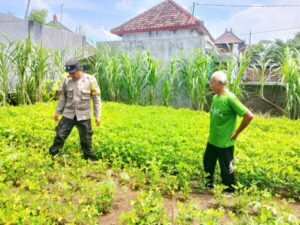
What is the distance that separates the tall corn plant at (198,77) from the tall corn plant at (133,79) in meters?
1.26

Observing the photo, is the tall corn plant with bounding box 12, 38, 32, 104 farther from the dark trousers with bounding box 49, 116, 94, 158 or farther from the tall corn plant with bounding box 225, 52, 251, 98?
the tall corn plant with bounding box 225, 52, 251, 98

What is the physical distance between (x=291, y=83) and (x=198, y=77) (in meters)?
2.25

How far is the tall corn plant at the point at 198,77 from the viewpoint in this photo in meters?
8.23

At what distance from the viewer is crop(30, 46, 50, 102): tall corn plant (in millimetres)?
7727

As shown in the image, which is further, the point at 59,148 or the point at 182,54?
the point at 182,54

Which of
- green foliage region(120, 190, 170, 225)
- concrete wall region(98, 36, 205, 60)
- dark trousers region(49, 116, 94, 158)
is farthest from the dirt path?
concrete wall region(98, 36, 205, 60)

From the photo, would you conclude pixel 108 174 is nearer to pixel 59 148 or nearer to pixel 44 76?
pixel 59 148

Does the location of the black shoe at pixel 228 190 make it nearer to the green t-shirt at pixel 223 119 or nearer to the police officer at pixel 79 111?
the green t-shirt at pixel 223 119

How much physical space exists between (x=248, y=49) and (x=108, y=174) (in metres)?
5.84

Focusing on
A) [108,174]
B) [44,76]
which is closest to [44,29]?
[44,76]

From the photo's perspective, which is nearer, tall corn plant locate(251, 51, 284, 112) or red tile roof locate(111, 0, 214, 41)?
tall corn plant locate(251, 51, 284, 112)

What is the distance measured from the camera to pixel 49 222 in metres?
2.40

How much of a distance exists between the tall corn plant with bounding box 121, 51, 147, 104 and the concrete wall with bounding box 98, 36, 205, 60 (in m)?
1.16

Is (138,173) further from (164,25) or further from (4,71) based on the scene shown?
(164,25)
